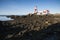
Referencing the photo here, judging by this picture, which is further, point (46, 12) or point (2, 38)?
point (46, 12)

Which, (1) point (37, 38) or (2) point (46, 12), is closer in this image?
(1) point (37, 38)

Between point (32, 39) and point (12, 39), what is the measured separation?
129 cm

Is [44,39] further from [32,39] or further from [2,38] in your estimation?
[2,38]

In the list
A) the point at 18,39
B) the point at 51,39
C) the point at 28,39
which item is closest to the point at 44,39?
the point at 51,39

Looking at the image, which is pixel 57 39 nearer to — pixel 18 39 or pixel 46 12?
pixel 18 39

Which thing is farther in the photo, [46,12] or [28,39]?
[46,12]

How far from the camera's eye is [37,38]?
25.5 feet

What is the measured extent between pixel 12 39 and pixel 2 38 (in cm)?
68

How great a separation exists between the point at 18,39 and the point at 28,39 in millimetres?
650

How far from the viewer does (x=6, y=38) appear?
765cm

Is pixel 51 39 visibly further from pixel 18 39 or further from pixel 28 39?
pixel 18 39

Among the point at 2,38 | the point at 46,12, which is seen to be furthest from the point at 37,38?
the point at 46,12

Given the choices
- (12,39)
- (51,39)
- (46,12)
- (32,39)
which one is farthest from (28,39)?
(46,12)

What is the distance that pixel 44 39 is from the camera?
7.59 metres
